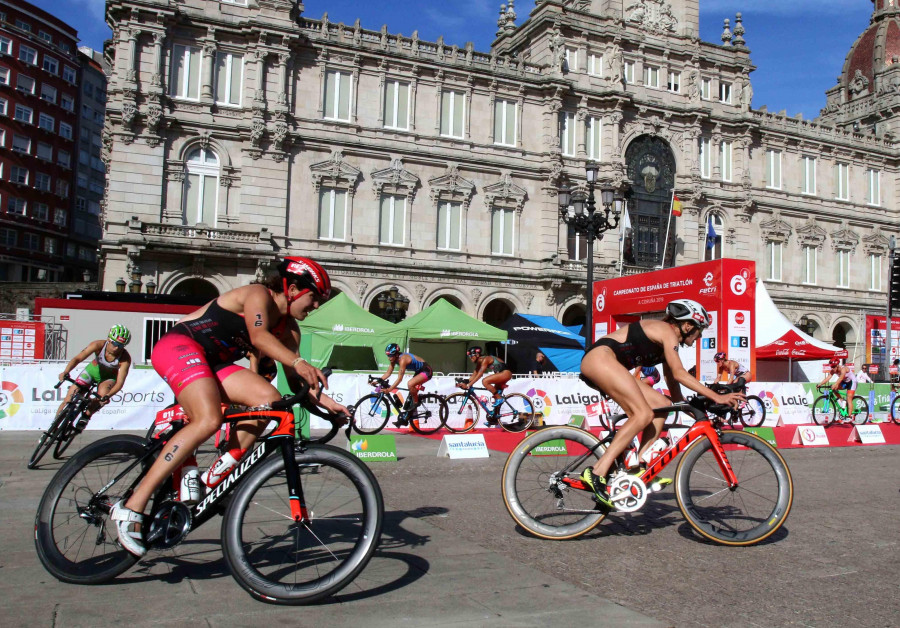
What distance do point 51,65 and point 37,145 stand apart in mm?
7262

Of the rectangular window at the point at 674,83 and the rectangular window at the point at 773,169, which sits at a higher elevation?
the rectangular window at the point at 674,83

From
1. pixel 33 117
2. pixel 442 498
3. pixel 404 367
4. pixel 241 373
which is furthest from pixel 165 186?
pixel 33 117

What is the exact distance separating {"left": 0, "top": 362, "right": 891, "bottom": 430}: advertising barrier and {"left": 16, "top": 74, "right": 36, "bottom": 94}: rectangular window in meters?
57.1

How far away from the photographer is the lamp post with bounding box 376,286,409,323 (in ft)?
112

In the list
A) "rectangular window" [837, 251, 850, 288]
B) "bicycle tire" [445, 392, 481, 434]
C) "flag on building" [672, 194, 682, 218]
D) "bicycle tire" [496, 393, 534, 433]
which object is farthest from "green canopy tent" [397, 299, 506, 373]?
"rectangular window" [837, 251, 850, 288]

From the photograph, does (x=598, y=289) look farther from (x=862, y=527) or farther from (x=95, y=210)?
(x=95, y=210)

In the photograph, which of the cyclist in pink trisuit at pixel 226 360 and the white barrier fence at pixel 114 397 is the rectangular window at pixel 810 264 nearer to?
the white barrier fence at pixel 114 397

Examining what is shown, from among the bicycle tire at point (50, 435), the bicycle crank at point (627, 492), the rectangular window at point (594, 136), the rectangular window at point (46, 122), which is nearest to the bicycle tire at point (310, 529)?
the bicycle crank at point (627, 492)

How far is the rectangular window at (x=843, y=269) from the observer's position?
1837 inches

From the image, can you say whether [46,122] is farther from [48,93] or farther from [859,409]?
[859,409]

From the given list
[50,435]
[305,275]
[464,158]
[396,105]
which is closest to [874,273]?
[464,158]

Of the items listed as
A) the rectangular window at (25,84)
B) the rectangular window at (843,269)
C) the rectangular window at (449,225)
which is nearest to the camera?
the rectangular window at (449,225)

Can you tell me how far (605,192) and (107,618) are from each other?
20.7 metres

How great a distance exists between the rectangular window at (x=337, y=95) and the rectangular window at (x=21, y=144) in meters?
41.2
